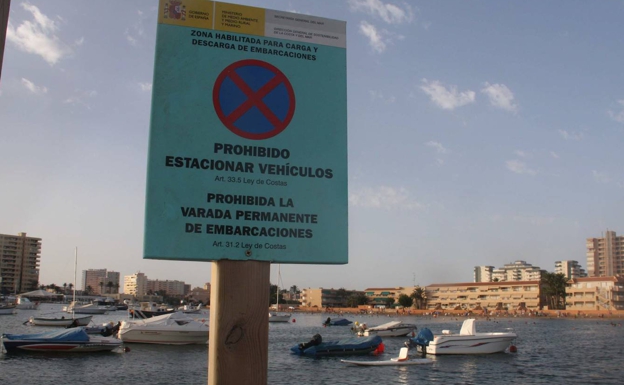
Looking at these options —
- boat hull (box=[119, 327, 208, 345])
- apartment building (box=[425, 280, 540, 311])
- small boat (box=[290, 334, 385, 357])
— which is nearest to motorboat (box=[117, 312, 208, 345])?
boat hull (box=[119, 327, 208, 345])

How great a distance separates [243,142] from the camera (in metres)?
4.10

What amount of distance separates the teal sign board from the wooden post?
0.46ft

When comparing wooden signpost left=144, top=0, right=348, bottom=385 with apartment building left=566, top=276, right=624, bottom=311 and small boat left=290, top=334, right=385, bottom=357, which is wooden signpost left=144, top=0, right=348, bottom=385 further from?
apartment building left=566, top=276, right=624, bottom=311

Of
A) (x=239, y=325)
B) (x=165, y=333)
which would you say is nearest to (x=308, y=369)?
(x=165, y=333)

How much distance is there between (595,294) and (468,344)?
13359 cm

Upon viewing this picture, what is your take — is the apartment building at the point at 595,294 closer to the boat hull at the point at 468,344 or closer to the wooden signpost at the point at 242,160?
the boat hull at the point at 468,344

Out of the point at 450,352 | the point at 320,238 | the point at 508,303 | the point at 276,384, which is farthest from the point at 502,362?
the point at 508,303

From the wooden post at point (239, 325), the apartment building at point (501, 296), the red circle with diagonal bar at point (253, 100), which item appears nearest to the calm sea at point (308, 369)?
the wooden post at point (239, 325)

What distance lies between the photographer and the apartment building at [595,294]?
162 meters

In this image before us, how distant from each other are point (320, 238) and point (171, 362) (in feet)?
143

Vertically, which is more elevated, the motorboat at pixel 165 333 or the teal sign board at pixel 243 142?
the teal sign board at pixel 243 142

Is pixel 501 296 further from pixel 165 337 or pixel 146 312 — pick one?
pixel 165 337

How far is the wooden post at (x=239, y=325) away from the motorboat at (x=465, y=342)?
4962 centimetres

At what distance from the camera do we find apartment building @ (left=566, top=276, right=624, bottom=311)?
532 ft
